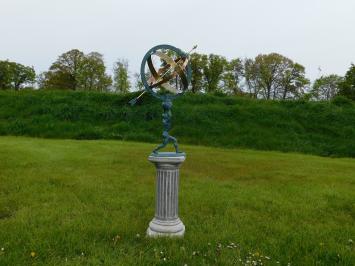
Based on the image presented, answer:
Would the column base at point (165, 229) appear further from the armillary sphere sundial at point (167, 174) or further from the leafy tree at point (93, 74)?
the leafy tree at point (93, 74)

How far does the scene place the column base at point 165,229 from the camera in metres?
5.68

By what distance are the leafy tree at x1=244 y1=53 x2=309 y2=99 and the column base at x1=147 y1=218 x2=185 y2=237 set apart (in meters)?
49.9

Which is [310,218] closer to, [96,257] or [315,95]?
[96,257]

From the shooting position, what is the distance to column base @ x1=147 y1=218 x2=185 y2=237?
224 inches

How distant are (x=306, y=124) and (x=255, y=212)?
602 inches

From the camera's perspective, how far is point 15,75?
57.9 meters

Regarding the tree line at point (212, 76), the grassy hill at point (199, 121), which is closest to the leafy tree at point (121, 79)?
the tree line at point (212, 76)

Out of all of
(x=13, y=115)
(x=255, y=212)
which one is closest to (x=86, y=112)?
(x=13, y=115)

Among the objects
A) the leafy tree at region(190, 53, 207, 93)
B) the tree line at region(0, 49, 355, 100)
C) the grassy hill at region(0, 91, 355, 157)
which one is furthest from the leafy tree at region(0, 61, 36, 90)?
the grassy hill at region(0, 91, 355, 157)

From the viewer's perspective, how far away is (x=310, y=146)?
60.1ft

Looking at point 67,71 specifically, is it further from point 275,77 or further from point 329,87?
point 329,87

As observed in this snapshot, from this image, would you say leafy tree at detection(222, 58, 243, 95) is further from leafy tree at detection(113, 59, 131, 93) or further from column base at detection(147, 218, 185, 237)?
column base at detection(147, 218, 185, 237)

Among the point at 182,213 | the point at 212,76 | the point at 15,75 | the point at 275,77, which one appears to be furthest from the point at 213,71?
the point at 182,213

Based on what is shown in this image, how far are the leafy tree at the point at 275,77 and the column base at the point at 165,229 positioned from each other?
4990 cm
